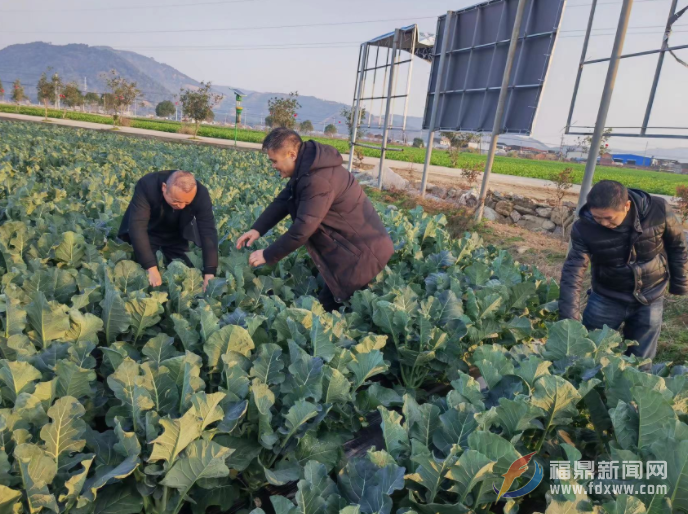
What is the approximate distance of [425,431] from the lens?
192 centimetres

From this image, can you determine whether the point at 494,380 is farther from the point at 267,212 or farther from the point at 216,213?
the point at 216,213

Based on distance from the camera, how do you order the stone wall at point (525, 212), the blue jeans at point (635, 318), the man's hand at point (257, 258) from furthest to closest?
the stone wall at point (525, 212), the blue jeans at point (635, 318), the man's hand at point (257, 258)

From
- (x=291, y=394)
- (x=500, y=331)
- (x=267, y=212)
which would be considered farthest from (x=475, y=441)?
(x=267, y=212)

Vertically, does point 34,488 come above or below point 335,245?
below

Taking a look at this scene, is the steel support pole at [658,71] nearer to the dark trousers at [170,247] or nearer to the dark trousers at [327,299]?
the dark trousers at [327,299]

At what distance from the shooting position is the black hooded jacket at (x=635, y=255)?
136 inches

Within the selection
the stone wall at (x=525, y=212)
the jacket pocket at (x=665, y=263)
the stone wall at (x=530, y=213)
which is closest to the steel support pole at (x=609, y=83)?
the jacket pocket at (x=665, y=263)

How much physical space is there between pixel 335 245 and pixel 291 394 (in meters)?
1.71

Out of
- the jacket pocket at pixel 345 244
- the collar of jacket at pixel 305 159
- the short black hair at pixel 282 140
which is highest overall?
the short black hair at pixel 282 140

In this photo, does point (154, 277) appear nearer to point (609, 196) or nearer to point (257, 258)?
point (257, 258)

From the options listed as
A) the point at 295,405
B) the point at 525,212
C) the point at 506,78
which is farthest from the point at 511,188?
the point at 295,405

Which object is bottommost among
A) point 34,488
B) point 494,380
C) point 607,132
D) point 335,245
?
point 34,488

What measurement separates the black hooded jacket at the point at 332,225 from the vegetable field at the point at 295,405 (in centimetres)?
38

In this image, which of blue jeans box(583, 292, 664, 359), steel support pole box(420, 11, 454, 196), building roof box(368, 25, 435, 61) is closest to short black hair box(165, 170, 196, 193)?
blue jeans box(583, 292, 664, 359)
